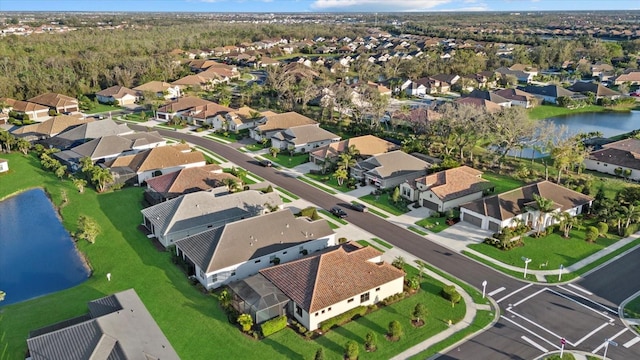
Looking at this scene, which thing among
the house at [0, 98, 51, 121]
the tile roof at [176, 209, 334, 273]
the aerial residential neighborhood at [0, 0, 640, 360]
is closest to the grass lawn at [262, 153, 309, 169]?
the aerial residential neighborhood at [0, 0, 640, 360]

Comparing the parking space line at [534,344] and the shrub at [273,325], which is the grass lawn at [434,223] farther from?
the shrub at [273,325]

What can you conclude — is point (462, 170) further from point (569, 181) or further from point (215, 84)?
point (215, 84)

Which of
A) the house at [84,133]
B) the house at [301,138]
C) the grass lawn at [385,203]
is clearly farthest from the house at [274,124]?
the grass lawn at [385,203]

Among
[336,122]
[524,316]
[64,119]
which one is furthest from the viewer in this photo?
[336,122]

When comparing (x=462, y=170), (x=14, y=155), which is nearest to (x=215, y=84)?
(x=14, y=155)

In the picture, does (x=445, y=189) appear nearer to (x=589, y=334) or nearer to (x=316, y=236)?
(x=316, y=236)

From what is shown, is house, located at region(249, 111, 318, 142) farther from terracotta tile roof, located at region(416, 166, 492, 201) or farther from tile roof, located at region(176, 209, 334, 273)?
tile roof, located at region(176, 209, 334, 273)

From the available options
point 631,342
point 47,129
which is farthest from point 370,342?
point 47,129
